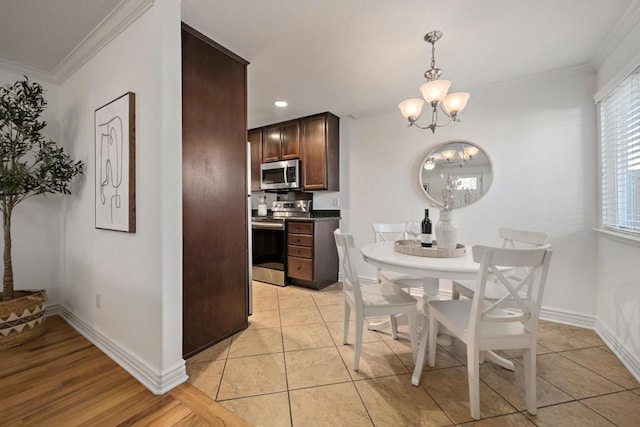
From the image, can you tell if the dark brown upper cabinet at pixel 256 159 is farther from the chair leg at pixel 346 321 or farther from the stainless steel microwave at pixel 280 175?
the chair leg at pixel 346 321

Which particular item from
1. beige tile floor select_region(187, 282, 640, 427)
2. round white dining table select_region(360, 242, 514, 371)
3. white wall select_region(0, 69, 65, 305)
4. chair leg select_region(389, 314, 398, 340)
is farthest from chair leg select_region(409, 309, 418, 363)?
white wall select_region(0, 69, 65, 305)

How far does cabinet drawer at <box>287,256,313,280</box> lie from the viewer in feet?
11.1

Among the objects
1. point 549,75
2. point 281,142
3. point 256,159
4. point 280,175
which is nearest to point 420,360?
point 549,75

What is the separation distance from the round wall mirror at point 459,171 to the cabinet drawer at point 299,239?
1495 millimetres

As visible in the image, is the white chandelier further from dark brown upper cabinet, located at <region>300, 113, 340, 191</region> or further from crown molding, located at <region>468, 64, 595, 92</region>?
dark brown upper cabinet, located at <region>300, 113, 340, 191</region>

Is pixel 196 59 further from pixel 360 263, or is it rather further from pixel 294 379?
pixel 360 263

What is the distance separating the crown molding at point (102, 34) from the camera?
1632mm

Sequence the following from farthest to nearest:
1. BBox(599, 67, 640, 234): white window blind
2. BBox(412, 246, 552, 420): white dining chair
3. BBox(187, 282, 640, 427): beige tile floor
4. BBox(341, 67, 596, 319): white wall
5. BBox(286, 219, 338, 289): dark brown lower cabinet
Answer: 1. BBox(286, 219, 338, 289): dark brown lower cabinet
2. BBox(341, 67, 596, 319): white wall
3. BBox(599, 67, 640, 234): white window blind
4. BBox(187, 282, 640, 427): beige tile floor
5. BBox(412, 246, 552, 420): white dining chair

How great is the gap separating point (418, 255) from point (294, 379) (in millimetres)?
1116

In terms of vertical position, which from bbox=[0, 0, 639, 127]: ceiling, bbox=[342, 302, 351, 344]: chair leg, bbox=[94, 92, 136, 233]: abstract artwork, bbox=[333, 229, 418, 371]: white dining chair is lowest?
bbox=[342, 302, 351, 344]: chair leg

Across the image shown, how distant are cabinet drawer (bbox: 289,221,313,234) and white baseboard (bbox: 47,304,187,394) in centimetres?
200

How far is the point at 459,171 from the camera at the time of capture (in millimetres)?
2949

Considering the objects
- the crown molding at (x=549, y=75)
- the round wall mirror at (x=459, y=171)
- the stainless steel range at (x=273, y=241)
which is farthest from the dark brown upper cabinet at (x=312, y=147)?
the crown molding at (x=549, y=75)

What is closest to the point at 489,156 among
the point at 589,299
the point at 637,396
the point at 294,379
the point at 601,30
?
the point at 601,30
